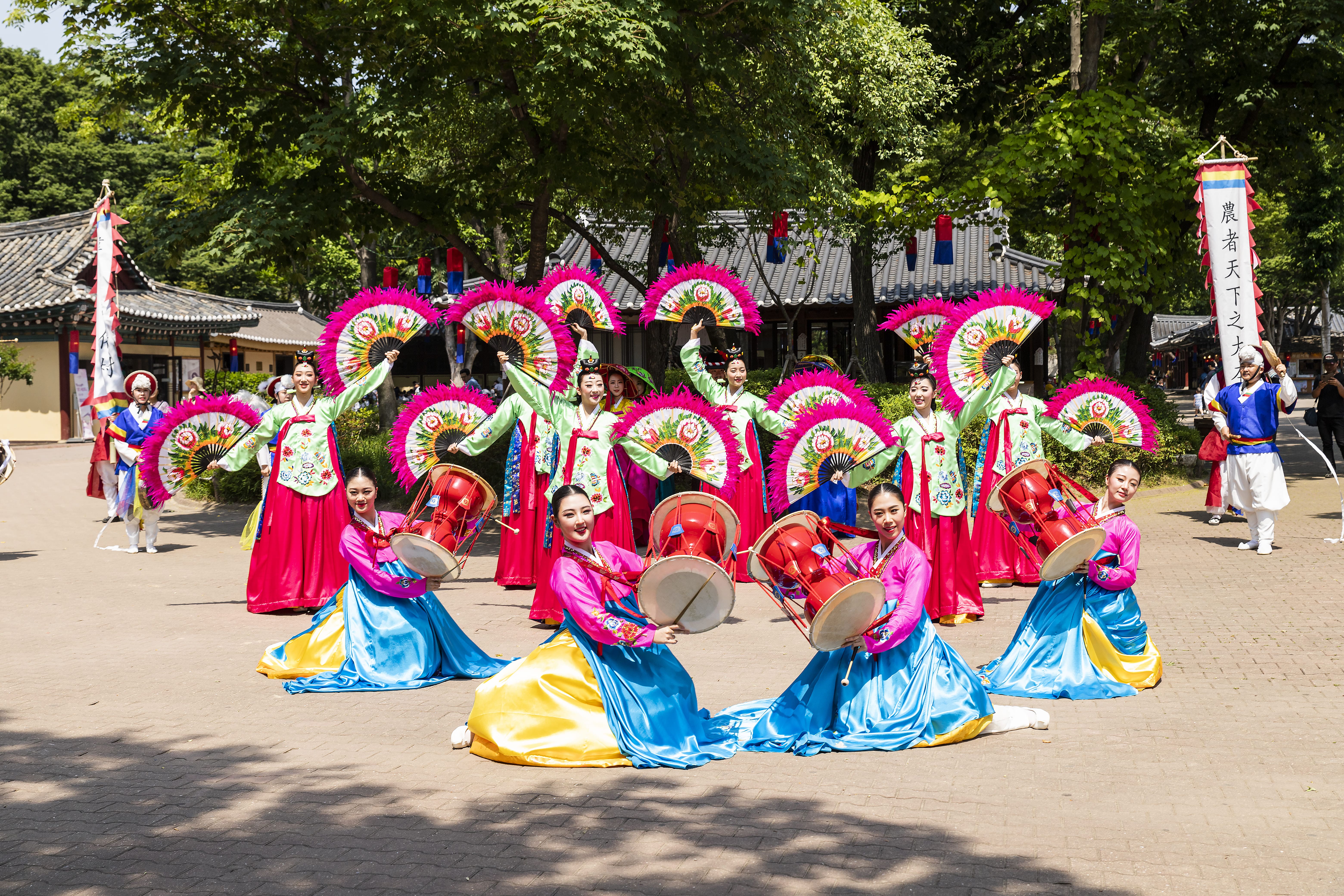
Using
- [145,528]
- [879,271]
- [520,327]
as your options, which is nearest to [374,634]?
[520,327]

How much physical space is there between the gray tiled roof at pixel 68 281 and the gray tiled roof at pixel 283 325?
4247 mm

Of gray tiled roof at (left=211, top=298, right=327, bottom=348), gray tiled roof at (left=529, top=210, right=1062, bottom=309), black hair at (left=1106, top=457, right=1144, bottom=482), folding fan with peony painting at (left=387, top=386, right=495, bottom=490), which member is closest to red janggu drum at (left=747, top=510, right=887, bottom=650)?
black hair at (left=1106, top=457, right=1144, bottom=482)

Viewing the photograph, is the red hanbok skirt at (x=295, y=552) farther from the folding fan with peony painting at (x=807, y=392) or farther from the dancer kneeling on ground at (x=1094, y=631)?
the dancer kneeling on ground at (x=1094, y=631)

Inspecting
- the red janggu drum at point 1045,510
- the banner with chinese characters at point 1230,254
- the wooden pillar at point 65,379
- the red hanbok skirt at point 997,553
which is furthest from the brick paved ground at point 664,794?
the wooden pillar at point 65,379

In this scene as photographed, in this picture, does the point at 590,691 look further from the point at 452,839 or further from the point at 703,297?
the point at 703,297

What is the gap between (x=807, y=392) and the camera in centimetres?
Result: 820

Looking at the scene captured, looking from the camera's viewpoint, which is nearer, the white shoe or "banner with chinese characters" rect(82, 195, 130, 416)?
the white shoe

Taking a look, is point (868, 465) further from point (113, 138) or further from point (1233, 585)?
point (113, 138)

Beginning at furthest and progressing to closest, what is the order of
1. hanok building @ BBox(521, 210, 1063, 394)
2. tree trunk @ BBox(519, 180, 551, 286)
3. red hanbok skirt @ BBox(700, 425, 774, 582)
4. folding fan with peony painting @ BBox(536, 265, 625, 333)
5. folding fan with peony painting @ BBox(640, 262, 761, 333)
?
hanok building @ BBox(521, 210, 1063, 394), tree trunk @ BBox(519, 180, 551, 286), red hanbok skirt @ BBox(700, 425, 774, 582), folding fan with peony painting @ BBox(640, 262, 761, 333), folding fan with peony painting @ BBox(536, 265, 625, 333)

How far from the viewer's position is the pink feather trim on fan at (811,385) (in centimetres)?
812

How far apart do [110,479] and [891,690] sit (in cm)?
993

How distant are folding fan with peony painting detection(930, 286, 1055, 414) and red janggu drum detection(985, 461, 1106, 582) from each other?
1.60 meters

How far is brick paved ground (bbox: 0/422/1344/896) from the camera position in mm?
3500

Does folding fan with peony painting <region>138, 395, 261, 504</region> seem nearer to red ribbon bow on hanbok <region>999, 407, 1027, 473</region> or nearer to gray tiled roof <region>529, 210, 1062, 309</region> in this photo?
red ribbon bow on hanbok <region>999, 407, 1027, 473</region>
